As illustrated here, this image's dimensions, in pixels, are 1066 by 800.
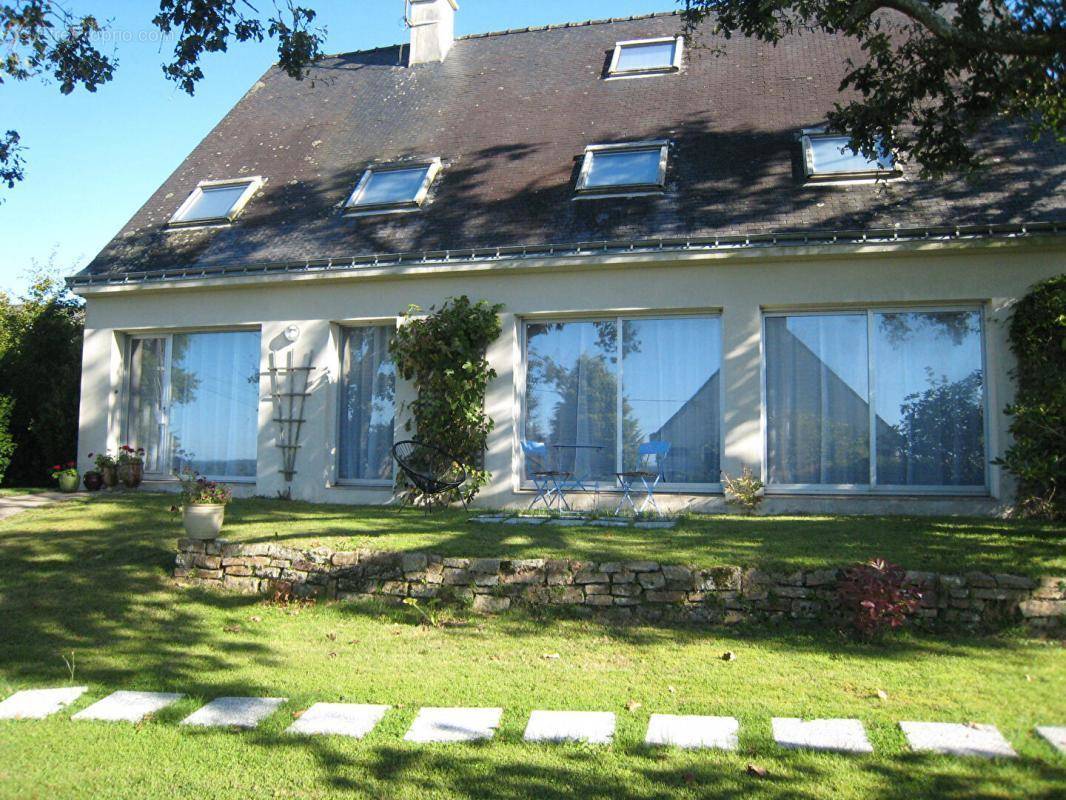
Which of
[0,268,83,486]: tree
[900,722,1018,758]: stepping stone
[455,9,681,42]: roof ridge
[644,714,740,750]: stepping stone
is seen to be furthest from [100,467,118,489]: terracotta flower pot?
[900,722,1018,758]: stepping stone

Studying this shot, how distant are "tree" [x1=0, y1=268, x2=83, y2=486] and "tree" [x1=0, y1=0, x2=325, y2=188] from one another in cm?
544

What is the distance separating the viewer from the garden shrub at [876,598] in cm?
561

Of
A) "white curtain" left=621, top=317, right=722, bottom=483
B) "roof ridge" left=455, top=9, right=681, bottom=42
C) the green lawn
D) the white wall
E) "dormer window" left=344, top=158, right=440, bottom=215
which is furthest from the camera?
"roof ridge" left=455, top=9, right=681, bottom=42

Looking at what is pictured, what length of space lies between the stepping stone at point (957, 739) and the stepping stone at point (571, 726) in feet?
4.66

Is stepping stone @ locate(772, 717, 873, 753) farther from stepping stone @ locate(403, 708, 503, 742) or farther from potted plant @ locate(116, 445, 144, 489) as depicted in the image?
potted plant @ locate(116, 445, 144, 489)

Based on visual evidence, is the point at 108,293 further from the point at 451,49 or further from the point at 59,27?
the point at 451,49

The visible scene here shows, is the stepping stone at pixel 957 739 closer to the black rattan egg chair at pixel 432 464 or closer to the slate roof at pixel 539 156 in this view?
the slate roof at pixel 539 156

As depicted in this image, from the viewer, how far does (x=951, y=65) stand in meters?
7.64

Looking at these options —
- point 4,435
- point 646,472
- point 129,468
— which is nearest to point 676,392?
point 646,472

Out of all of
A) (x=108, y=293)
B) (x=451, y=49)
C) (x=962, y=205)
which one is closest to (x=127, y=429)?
(x=108, y=293)

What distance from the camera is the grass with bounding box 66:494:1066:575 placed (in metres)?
6.41

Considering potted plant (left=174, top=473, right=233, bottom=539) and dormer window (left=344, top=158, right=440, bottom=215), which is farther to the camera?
dormer window (left=344, top=158, right=440, bottom=215)

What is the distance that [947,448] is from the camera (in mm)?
9672

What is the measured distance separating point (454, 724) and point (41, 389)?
13003mm
